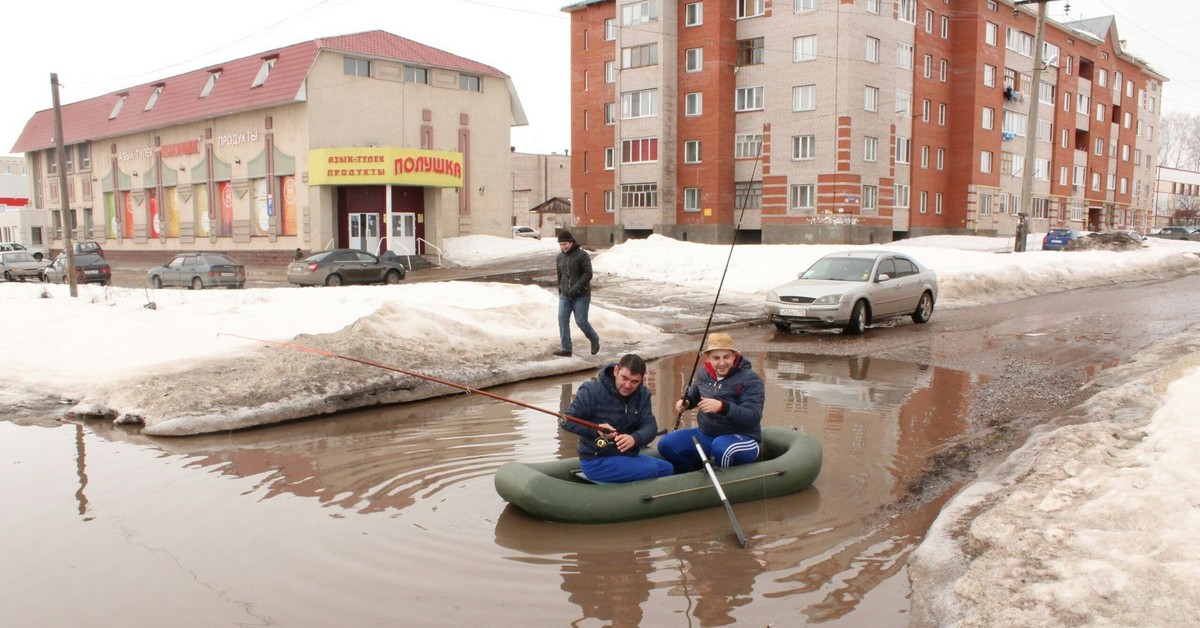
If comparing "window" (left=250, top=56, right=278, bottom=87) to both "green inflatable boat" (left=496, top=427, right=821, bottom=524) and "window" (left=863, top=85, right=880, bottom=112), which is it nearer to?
"window" (left=863, top=85, right=880, bottom=112)

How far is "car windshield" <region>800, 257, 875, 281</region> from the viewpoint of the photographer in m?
16.7

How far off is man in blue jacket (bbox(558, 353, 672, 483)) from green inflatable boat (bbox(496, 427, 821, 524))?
0.50 feet

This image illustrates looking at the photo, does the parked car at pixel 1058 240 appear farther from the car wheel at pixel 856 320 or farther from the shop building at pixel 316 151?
the car wheel at pixel 856 320

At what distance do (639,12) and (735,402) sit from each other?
145 feet

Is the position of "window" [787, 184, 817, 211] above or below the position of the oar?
above

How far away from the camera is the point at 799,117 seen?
44.3 m

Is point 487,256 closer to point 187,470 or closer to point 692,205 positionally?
point 692,205

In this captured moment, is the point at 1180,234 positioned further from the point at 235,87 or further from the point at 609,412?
the point at 609,412

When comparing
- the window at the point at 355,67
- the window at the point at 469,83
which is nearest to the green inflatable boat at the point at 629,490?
the window at the point at 355,67

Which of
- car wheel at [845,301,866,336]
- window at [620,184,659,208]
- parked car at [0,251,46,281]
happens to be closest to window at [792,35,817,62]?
window at [620,184,659,208]

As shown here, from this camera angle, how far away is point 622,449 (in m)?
6.26

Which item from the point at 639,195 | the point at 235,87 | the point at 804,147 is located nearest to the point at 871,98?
the point at 804,147

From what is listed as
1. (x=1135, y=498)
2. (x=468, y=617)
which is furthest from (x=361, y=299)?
(x=1135, y=498)

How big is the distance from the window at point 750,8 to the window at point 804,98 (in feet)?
16.1
